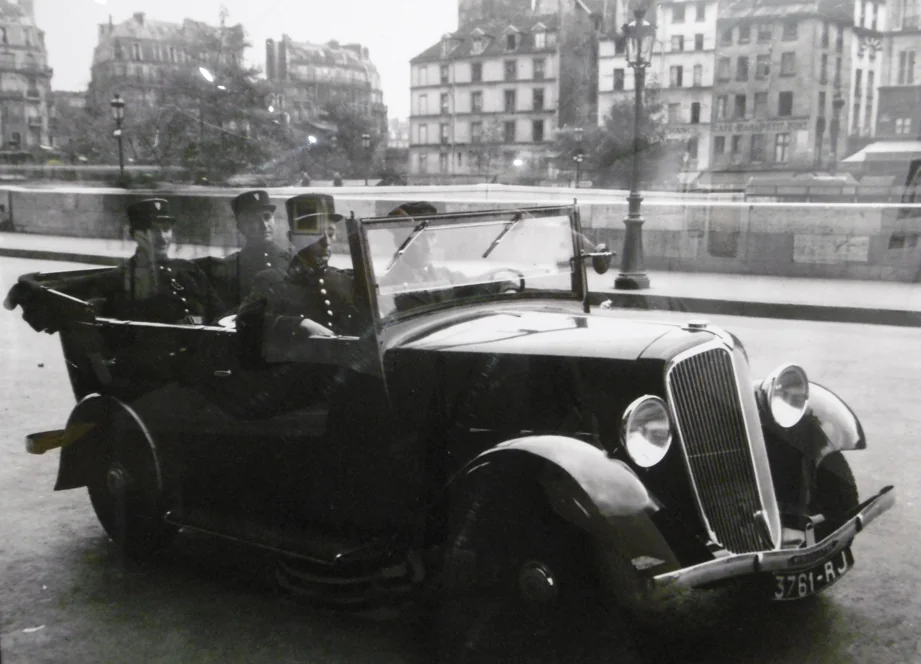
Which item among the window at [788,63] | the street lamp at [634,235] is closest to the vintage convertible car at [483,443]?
the street lamp at [634,235]

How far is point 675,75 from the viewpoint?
14.9m

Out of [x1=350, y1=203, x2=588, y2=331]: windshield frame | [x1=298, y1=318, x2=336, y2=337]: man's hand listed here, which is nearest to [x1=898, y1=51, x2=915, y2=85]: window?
[x1=350, y1=203, x2=588, y2=331]: windshield frame

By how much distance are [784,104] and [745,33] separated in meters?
1.25

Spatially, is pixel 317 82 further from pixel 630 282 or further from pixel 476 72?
pixel 630 282

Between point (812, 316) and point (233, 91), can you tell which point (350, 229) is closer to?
point (233, 91)

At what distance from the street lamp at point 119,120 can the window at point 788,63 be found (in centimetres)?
1057

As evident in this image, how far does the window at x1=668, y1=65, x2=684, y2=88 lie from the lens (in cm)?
1473

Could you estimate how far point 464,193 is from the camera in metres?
5.05

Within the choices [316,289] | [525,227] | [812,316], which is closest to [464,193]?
[525,227]

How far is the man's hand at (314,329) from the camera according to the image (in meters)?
3.26

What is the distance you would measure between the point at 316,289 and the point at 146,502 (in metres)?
1.41

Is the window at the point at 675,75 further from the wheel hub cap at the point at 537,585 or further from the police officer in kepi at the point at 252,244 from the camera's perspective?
the wheel hub cap at the point at 537,585

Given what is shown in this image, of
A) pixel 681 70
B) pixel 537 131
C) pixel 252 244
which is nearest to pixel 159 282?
pixel 252 244

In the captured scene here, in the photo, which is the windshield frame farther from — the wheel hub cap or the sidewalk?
A: the sidewalk
